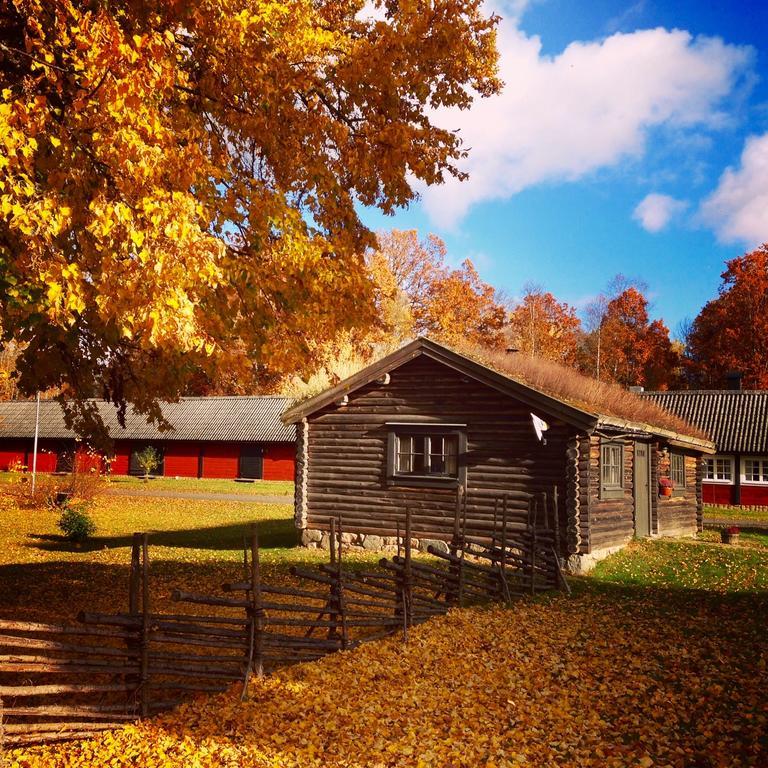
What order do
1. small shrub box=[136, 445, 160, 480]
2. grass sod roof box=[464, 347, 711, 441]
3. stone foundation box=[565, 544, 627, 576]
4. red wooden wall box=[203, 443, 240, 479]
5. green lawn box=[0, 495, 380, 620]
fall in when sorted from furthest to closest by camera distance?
1. red wooden wall box=[203, 443, 240, 479]
2. small shrub box=[136, 445, 160, 480]
3. grass sod roof box=[464, 347, 711, 441]
4. stone foundation box=[565, 544, 627, 576]
5. green lawn box=[0, 495, 380, 620]

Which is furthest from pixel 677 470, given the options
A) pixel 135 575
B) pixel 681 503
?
pixel 135 575

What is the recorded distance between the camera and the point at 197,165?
7004mm

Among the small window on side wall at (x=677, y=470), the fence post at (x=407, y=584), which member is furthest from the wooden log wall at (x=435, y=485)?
the small window on side wall at (x=677, y=470)

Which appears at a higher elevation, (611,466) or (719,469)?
(611,466)

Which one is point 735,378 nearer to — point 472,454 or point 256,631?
point 472,454

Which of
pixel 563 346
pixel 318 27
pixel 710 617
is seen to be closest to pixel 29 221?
pixel 318 27

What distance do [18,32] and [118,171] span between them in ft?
9.46

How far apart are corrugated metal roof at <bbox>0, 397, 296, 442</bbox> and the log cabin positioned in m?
20.5

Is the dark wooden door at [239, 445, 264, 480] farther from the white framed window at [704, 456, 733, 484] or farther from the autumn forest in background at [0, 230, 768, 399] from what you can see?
the white framed window at [704, 456, 733, 484]

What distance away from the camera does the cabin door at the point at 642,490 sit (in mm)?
19375

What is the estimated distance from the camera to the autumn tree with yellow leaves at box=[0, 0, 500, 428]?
6297 mm

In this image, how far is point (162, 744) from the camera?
6418 mm

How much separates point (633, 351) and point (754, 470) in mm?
22277

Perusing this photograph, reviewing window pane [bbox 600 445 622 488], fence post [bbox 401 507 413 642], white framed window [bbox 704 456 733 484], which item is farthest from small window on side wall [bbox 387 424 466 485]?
white framed window [bbox 704 456 733 484]
